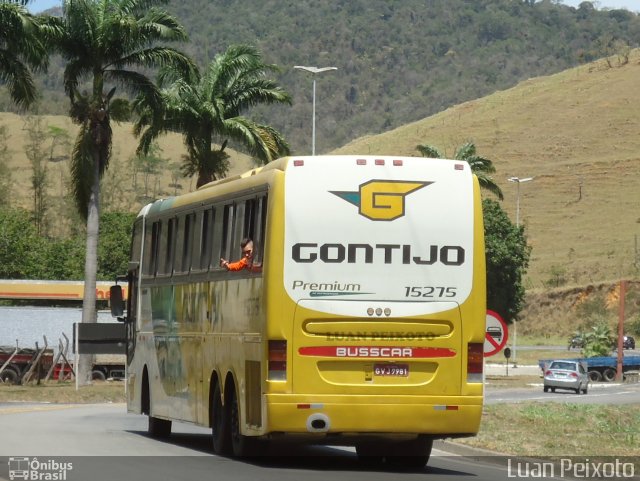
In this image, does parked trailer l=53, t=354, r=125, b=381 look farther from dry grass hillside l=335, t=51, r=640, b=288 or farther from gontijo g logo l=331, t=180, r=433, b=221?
dry grass hillside l=335, t=51, r=640, b=288

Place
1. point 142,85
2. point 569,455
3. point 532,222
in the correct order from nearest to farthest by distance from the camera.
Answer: point 569,455 → point 142,85 → point 532,222

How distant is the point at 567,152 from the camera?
154 m

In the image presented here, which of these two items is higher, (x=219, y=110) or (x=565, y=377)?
(x=219, y=110)

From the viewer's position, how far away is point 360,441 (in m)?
18.0

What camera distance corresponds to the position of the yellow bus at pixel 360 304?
16922 mm

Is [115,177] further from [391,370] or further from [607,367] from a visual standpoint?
[391,370]

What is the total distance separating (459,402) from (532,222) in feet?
395

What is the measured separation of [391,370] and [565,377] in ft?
135

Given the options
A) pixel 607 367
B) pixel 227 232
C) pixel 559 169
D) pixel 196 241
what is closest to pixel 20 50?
pixel 196 241

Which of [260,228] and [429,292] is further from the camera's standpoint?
[260,228]

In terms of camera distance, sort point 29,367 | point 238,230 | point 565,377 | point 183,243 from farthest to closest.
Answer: point 565,377, point 29,367, point 183,243, point 238,230

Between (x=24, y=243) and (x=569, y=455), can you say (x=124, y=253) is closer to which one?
(x=24, y=243)

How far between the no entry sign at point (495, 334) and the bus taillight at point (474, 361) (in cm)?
412

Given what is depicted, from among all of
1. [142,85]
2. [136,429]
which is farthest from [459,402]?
[142,85]
